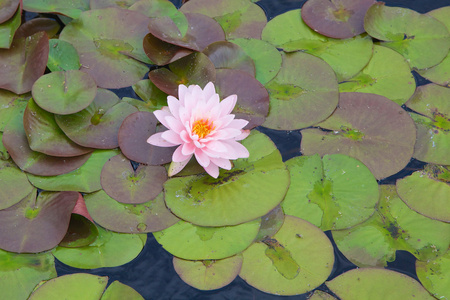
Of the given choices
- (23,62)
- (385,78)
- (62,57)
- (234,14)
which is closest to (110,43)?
(62,57)

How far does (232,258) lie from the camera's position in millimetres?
2270

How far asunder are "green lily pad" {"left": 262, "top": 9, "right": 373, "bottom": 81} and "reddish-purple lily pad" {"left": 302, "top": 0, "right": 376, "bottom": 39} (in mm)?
45

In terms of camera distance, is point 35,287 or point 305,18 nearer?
point 35,287

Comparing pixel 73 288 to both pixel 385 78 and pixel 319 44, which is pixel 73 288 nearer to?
pixel 319 44

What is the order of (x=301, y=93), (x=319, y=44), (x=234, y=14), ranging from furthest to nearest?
(x=234, y=14)
(x=319, y=44)
(x=301, y=93)

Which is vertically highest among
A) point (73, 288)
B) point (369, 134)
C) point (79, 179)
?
point (369, 134)

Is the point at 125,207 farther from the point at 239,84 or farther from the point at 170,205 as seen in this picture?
the point at 239,84

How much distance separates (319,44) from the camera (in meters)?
3.11

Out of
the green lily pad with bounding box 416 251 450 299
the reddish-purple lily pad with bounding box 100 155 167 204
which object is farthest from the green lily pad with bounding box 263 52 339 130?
the green lily pad with bounding box 416 251 450 299

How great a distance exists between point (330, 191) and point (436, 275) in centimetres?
74

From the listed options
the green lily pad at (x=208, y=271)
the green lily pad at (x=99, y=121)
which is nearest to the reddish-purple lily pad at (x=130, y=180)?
the green lily pad at (x=99, y=121)

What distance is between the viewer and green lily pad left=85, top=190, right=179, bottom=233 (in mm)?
2307

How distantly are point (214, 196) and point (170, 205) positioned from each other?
0.26 m

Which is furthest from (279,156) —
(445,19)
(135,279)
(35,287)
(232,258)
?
(445,19)
